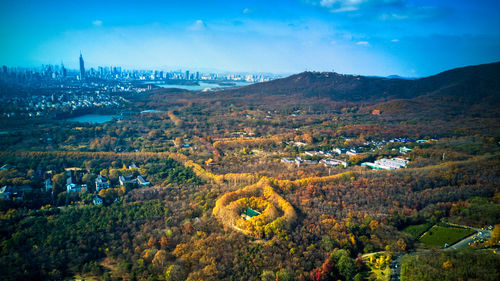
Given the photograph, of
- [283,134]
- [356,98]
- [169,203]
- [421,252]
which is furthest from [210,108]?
[421,252]

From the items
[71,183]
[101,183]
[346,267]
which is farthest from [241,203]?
[71,183]

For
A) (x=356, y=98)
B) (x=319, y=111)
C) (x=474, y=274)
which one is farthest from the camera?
(x=356, y=98)

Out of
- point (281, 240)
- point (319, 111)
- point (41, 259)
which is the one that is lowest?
point (41, 259)

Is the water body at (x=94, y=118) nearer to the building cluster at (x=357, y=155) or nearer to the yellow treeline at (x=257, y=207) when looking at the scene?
the building cluster at (x=357, y=155)

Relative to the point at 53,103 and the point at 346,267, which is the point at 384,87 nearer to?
the point at 346,267

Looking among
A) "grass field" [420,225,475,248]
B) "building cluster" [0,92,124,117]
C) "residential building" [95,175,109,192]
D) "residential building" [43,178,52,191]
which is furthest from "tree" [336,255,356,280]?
"building cluster" [0,92,124,117]

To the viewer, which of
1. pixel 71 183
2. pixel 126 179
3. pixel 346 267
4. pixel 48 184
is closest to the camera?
pixel 346 267

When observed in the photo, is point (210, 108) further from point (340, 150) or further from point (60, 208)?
point (60, 208)
